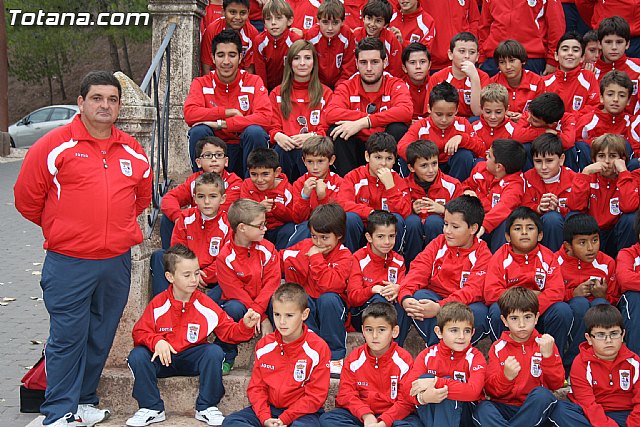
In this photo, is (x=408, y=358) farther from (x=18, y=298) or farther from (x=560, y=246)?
(x=18, y=298)

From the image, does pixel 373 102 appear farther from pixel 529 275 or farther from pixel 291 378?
pixel 291 378

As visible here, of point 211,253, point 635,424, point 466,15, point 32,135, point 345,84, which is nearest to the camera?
point 635,424

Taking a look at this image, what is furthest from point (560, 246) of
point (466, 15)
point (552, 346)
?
point (466, 15)

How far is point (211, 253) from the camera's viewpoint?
668 centimetres

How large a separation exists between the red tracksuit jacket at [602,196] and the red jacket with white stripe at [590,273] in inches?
25.8

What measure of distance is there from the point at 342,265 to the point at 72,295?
1.93 metres

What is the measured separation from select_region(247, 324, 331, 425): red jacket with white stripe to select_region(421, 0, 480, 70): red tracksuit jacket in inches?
177

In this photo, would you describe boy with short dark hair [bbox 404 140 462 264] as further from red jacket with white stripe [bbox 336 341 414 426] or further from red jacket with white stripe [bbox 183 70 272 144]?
red jacket with white stripe [bbox 183 70 272 144]

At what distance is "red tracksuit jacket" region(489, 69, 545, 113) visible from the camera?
26.6ft

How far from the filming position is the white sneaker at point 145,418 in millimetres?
5656

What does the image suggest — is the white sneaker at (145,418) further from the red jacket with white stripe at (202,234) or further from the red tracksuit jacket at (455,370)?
the red tracksuit jacket at (455,370)

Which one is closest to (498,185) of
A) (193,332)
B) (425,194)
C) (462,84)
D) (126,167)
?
(425,194)

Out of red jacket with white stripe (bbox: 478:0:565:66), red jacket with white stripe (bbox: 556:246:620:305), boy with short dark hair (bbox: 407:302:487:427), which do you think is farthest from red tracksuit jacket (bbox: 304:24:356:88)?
boy with short dark hair (bbox: 407:302:487:427)

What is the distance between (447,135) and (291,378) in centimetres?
298
